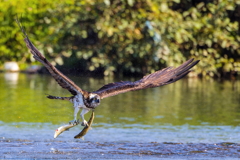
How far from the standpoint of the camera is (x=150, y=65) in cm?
2203

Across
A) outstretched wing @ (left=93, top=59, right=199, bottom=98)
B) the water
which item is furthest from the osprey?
the water

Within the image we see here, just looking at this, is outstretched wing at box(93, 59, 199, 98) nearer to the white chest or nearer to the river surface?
the white chest

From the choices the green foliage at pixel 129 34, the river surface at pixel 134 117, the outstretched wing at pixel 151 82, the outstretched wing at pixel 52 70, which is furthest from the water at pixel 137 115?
the green foliage at pixel 129 34

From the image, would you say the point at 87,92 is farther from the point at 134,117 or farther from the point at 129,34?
the point at 129,34

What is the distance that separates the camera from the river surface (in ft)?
32.5

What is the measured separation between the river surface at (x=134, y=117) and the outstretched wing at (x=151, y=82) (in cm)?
86

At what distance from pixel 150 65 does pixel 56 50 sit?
134 inches

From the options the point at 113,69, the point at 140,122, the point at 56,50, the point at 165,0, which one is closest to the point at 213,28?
the point at 165,0

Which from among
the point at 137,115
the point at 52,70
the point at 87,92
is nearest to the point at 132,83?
the point at 87,92

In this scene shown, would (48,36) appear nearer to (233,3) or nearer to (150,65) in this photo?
(150,65)

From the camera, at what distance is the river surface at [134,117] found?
9.90 metres

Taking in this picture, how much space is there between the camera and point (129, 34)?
21172mm

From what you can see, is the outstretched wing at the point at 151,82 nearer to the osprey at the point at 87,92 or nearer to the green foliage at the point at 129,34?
the osprey at the point at 87,92

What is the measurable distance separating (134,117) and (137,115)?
298 millimetres
